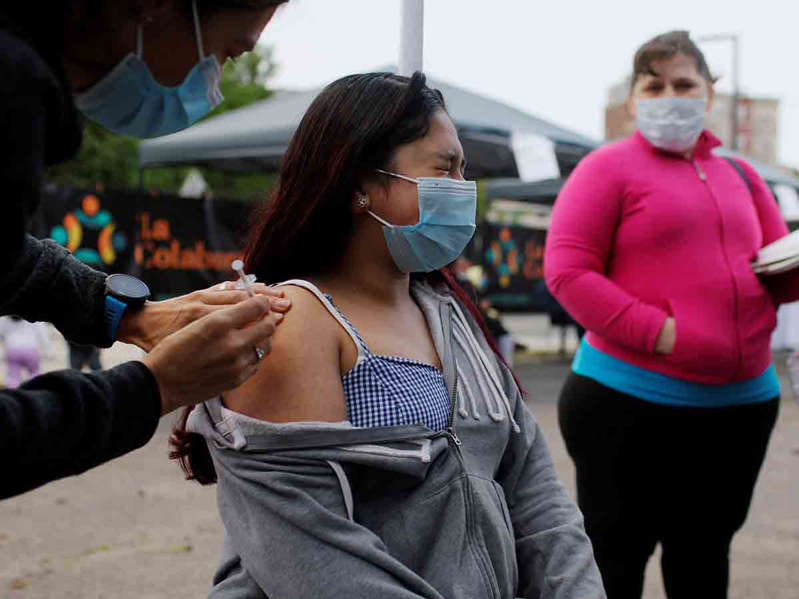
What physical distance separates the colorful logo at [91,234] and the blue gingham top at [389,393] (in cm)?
712

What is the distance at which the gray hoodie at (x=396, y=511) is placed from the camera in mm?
1589

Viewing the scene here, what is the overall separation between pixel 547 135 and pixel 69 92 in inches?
387

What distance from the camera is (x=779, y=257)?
2.60 metres

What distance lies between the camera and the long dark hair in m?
1.87

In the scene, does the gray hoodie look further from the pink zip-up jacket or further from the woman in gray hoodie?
the pink zip-up jacket

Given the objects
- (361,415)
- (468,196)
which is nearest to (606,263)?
(468,196)

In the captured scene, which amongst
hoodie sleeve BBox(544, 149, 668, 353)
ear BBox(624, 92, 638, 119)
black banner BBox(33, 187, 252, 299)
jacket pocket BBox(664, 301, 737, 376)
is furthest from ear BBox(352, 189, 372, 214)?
black banner BBox(33, 187, 252, 299)

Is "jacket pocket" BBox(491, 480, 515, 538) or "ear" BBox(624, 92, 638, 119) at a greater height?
"ear" BBox(624, 92, 638, 119)

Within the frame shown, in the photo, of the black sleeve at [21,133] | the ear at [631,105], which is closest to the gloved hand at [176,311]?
the black sleeve at [21,133]

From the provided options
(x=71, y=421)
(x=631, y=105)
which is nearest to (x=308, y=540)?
(x=71, y=421)

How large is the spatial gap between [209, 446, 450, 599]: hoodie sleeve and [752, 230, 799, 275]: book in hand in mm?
1473

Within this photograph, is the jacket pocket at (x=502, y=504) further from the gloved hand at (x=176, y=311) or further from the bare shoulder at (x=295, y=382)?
the gloved hand at (x=176, y=311)

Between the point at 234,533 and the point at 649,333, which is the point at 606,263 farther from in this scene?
the point at 234,533

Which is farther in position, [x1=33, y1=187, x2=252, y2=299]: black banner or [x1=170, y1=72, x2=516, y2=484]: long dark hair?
[x1=33, y1=187, x2=252, y2=299]: black banner
